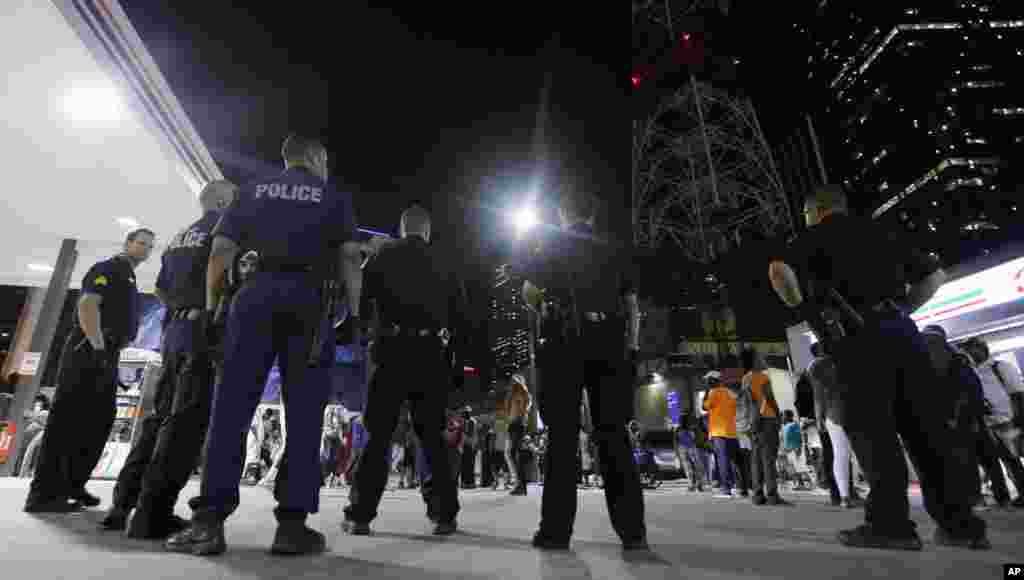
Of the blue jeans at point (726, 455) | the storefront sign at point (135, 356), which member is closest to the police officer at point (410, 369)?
the blue jeans at point (726, 455)

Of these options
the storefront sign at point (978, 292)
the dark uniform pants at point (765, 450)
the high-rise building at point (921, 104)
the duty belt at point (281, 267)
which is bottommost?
the dark uniform pants at point (765, 450)

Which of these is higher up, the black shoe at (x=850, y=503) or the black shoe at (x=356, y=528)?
the black shoe at (x=356, y=528)

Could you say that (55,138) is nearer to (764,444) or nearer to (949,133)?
(764,444)

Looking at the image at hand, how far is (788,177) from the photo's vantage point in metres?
23.3

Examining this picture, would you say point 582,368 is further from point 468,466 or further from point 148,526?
point 468,466

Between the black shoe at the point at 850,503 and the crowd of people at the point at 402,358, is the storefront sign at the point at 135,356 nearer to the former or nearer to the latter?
the crowd of people at the point at 402,358

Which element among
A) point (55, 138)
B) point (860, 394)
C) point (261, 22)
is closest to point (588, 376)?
point (860, 394)

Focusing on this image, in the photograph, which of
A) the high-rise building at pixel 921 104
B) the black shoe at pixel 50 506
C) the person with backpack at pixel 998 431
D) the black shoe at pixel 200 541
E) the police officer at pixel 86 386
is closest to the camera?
the black shoe at pixel 200 541

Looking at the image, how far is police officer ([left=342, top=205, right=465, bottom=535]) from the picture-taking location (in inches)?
115

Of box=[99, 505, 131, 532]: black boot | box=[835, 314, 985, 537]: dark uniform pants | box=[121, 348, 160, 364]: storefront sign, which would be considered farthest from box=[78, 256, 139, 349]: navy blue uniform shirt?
box=[121, 348, 160, 364]: storefront sign

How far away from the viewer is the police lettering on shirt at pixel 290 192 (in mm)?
2295

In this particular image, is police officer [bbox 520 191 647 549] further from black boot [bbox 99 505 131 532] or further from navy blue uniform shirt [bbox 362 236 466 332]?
black boot [bbox 99 505 131 532]

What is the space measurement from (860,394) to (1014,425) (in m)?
5.60

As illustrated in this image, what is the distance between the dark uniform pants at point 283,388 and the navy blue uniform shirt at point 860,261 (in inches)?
103
